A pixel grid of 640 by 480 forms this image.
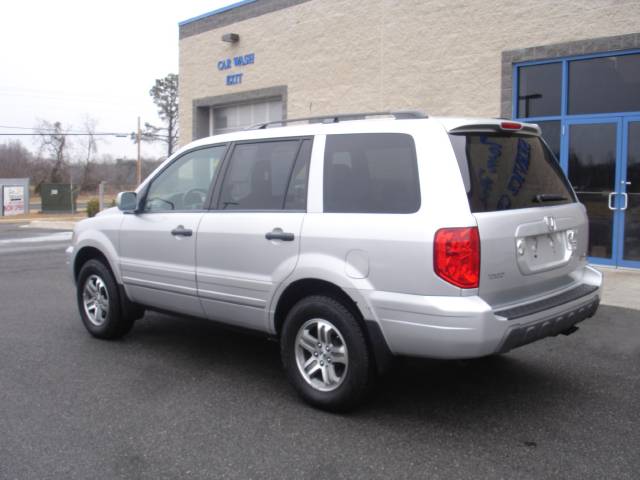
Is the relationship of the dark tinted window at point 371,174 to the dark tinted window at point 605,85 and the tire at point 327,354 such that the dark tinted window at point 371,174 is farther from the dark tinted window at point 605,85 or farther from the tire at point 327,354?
the dark tinted window at point 605,85

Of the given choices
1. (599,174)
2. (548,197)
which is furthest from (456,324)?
(599,174)

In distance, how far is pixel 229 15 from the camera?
16641mm

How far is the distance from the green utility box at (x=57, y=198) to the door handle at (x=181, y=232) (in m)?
34.3

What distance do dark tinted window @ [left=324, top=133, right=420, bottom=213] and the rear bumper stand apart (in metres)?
0.58

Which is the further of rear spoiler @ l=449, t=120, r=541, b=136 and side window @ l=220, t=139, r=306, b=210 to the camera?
side window @ l=220, t=139, r=306, b=210

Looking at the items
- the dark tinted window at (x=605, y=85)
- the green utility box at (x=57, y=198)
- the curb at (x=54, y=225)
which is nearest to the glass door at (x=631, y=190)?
the dark tinted window at (x=605, y=85)

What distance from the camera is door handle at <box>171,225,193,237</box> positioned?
5156 mm

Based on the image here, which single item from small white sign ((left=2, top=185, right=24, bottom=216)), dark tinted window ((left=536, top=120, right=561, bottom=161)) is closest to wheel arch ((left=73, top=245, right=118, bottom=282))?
dark tinted window ((left=536, top=120, right=561, bottom=161))

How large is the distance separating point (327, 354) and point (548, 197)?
181cm

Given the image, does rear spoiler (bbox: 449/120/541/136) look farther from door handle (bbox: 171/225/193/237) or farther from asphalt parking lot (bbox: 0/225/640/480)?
door handle (bbox: 171/225/193/237)

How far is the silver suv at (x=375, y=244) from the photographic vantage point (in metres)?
3.74

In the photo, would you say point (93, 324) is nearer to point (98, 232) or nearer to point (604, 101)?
point (98, 232)

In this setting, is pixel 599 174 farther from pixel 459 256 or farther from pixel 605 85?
pixel 459 256

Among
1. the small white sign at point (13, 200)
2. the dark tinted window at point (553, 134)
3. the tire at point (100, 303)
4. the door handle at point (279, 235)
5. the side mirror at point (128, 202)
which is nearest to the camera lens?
the door handle at point (279, 235)
